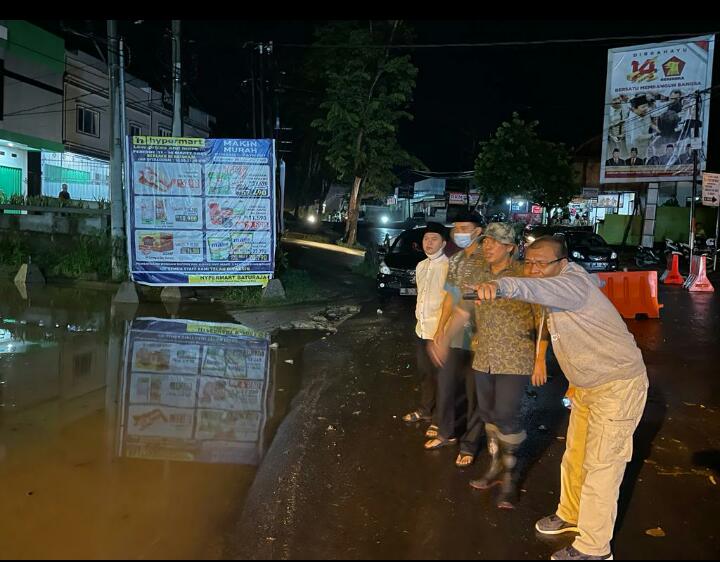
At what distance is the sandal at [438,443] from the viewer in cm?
509

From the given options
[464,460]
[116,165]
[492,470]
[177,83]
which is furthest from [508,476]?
[177,83]

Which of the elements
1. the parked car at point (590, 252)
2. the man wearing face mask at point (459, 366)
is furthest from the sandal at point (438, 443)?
the parked car at point (590, 252)

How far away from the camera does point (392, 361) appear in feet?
27.3

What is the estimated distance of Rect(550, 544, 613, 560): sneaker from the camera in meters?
3.38

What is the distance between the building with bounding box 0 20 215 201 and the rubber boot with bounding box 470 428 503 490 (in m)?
20.4

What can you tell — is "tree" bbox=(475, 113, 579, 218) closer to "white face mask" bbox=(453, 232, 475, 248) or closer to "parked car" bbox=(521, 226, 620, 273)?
"parked car" bbox=(521, 226, 620, 273)

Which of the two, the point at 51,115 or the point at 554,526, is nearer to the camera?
the point at 554,526

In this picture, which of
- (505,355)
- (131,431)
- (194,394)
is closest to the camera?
(505,355)

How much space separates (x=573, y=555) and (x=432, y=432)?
79.1 inches

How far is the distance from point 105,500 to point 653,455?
4232mm

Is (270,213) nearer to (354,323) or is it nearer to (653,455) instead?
(354,323)

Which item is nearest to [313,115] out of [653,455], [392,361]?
[392,361]

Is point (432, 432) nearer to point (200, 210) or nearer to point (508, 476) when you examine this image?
point (508, 476)

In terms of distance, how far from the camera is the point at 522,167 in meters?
34.1
